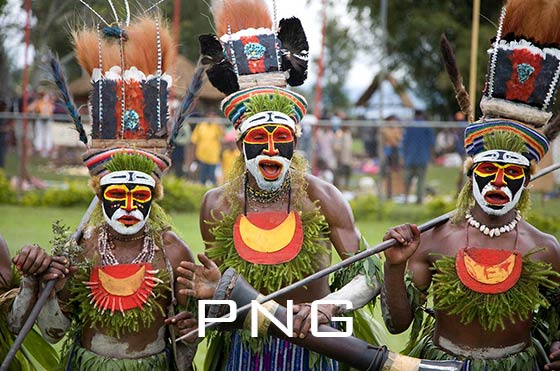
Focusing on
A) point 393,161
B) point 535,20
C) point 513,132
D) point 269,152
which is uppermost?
point 535,20

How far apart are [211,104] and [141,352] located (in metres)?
23.3

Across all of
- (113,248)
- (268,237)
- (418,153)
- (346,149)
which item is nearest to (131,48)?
(113,248)

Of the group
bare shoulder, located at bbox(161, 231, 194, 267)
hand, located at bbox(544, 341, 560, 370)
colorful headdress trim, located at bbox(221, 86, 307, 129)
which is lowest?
hand, located at bbox(544, 341, 560, 370)

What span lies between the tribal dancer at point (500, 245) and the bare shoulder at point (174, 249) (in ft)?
3.44

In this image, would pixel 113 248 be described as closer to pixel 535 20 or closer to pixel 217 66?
pixel 217 66

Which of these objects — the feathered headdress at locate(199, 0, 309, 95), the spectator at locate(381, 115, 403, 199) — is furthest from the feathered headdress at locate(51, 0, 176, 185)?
the spectator at locate(381, 115, 403, 199)

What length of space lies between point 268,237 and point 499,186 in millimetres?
1177

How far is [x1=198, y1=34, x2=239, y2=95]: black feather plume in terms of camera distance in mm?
4852

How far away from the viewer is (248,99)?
15.5 feet

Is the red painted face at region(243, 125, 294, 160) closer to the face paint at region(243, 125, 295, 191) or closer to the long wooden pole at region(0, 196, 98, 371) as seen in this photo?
the face paint at region(243, 125, 295, 191)

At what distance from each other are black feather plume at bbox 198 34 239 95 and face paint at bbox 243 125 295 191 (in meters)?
0.35

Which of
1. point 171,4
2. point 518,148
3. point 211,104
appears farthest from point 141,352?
point 211,104

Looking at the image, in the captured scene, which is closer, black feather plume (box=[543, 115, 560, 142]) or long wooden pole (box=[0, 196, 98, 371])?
long wooden pole (box=[0, 196, 98, 371])

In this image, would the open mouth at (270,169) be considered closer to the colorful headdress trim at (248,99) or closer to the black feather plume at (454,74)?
the colorful headdress trim at (248,99)
